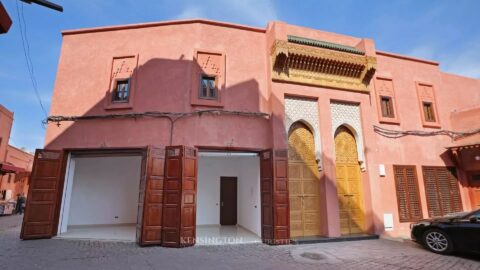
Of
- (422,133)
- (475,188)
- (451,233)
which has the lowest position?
(451,233)

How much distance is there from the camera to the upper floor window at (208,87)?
822 centimetres

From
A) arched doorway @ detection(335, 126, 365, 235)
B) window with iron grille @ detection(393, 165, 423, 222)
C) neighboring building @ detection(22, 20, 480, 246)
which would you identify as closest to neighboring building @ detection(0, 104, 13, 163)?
neighboring building @ detection(22, 20, 480, 246)

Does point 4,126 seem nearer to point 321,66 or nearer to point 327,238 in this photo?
point 321,66

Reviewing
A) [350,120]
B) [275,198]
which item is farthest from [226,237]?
[350,120]

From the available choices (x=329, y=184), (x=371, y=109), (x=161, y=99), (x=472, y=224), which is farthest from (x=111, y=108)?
(x=472, y=224)

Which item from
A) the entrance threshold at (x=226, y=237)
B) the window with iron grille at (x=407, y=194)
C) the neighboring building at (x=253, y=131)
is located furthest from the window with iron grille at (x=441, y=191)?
the entrance threshold at (x=226, y=237)

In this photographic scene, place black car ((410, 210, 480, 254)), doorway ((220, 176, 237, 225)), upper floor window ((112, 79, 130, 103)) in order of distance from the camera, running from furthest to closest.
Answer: doorway ((220, 176, 237, 225)) → upper floor window ((112, 79, 130, 103)) → black car ((410, 210, 480, 254))

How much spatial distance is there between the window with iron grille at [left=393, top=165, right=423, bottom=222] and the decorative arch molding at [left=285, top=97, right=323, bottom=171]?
3.30 meters

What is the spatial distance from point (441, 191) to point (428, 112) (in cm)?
312

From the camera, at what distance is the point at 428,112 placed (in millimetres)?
10391

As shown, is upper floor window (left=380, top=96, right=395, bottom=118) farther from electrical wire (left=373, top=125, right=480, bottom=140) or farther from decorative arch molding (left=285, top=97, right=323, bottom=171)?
decorative arch molding (left=285, top=97, right=323, bottom=171)

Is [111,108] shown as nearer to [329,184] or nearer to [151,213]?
[151,213]

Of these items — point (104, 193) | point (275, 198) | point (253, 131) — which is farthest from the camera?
point (104, 193)

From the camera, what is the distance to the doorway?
11188 mm
